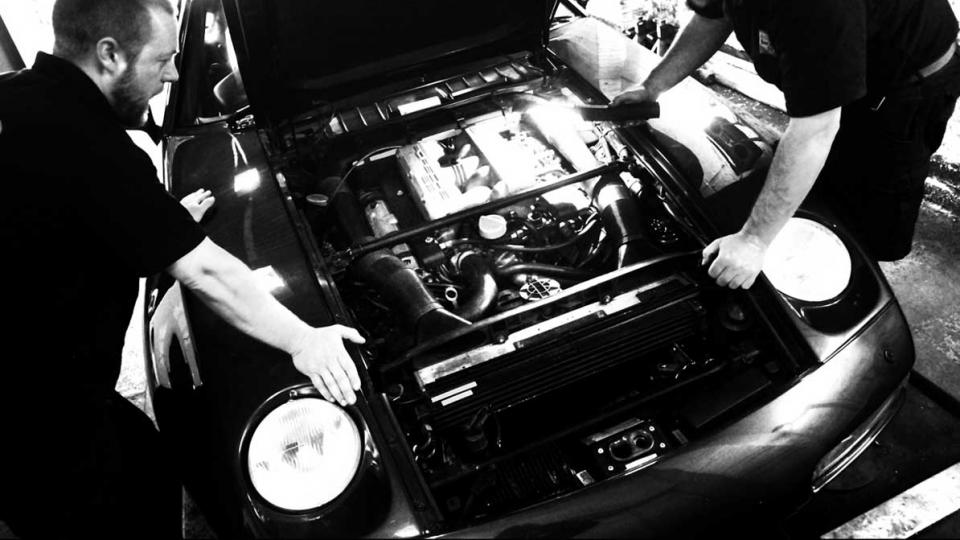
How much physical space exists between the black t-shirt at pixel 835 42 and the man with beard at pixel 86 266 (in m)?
1.31

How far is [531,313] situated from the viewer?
66.5 inches

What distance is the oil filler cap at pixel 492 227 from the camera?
199 centimetres

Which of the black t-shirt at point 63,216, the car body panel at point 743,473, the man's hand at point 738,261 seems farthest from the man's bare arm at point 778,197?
the black t-shirt at point 63,216

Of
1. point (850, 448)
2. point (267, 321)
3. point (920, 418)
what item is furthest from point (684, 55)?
point (267, 321)

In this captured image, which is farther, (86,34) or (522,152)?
(522,152)

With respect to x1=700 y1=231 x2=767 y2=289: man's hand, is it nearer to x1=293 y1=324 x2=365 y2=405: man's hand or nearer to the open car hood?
x1=293 y1=324 x2=365 y2=405: man's hand

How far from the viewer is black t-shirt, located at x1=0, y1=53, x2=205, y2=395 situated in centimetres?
132

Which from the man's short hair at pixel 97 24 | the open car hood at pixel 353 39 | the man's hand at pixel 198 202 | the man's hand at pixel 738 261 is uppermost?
the open car hood at pixel 353 39

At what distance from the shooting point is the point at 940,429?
229 cm

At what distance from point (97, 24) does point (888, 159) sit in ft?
7.63

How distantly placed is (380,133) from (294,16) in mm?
546

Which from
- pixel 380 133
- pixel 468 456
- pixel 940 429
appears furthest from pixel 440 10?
pixel 940 429

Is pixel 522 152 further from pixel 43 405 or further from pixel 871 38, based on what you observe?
pixel 43 405

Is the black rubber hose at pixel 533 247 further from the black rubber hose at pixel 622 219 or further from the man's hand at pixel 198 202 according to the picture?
the man's hand at pixel 198 202
